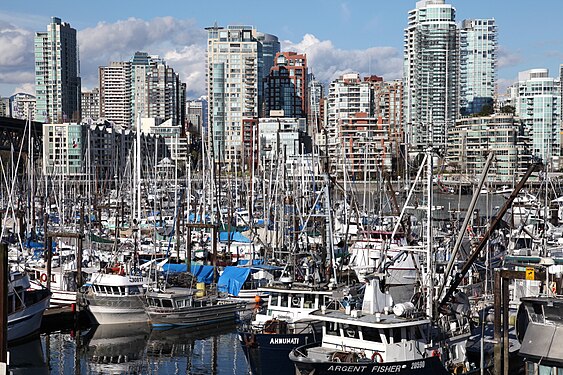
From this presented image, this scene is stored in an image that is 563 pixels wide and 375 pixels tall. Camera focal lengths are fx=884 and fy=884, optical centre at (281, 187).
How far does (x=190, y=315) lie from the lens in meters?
37.0

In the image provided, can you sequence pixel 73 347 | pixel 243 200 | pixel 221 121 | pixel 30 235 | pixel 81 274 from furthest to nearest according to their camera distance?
pixel 221 121
pixel 243 200
pixel 30 235
pixel 81 274
pixel 73 347

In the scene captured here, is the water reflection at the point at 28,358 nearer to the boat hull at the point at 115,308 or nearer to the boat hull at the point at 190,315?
the boat hull at the point at 115,308

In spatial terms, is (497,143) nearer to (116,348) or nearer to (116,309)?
(116,309)

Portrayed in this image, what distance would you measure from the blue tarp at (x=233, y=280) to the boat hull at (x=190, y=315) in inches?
94.7

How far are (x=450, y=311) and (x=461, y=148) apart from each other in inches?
5397

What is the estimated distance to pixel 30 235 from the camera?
5894cm

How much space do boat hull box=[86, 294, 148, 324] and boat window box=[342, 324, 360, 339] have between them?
15709 millimetres

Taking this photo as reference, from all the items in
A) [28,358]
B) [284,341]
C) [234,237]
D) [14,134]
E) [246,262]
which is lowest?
[28,358]

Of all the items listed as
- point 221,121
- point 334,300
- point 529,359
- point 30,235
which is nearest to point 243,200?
point 30,235

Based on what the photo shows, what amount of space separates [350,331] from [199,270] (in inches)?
829

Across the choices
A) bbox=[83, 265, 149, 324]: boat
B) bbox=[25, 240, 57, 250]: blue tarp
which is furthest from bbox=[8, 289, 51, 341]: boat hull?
bbox=[25, 240, 57, 250]: blue tarp

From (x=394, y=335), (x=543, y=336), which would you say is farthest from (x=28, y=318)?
(x=543, y=336)

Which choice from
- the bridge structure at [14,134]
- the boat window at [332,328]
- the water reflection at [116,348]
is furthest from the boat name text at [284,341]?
the bridge structure at [14,134]

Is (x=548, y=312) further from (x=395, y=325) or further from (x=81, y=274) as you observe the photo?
(x=81, y=274)
